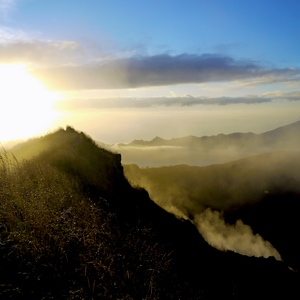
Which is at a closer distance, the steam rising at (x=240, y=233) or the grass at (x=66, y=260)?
the grass at (x=66, y=260)

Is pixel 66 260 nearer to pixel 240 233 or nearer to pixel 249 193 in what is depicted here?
pixel 240 233

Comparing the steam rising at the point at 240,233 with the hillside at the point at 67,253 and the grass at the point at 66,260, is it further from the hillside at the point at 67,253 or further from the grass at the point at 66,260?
the grass at the point at 66,260

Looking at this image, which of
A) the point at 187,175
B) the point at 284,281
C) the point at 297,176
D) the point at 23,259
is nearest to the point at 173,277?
the point at 23,259

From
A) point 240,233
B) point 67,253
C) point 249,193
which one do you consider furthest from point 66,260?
point 249,193

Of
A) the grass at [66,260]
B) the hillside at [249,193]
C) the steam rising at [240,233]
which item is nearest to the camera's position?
the grass at [66,260]

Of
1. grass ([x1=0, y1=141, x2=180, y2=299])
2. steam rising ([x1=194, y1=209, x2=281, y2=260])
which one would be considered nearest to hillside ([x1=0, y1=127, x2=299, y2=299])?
grass ([x1=0, y1=141, x2=180, y2=299])

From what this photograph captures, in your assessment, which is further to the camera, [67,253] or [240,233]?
[240,233]

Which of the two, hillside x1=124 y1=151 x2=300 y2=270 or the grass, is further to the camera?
hillside x1=124 y1=151 x2=300 y2=270

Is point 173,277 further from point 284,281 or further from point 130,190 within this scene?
point 284,281

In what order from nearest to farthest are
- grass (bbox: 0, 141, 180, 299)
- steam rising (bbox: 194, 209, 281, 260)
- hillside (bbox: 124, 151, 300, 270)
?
1. grass (bbox: 0, 141, 180, 299)
2. steam rising (bbox: 194, 209, 281, 260)
3. hillside (bbox: 124, 151, 300, 270)

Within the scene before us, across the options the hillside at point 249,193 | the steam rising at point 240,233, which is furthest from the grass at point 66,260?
the hillside at point 249,193

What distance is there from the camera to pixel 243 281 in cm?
1798

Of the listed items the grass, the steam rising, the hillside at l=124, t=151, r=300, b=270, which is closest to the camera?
the grass

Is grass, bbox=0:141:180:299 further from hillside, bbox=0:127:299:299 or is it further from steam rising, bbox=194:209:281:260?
steam rising, bbox=194:209:281:260
